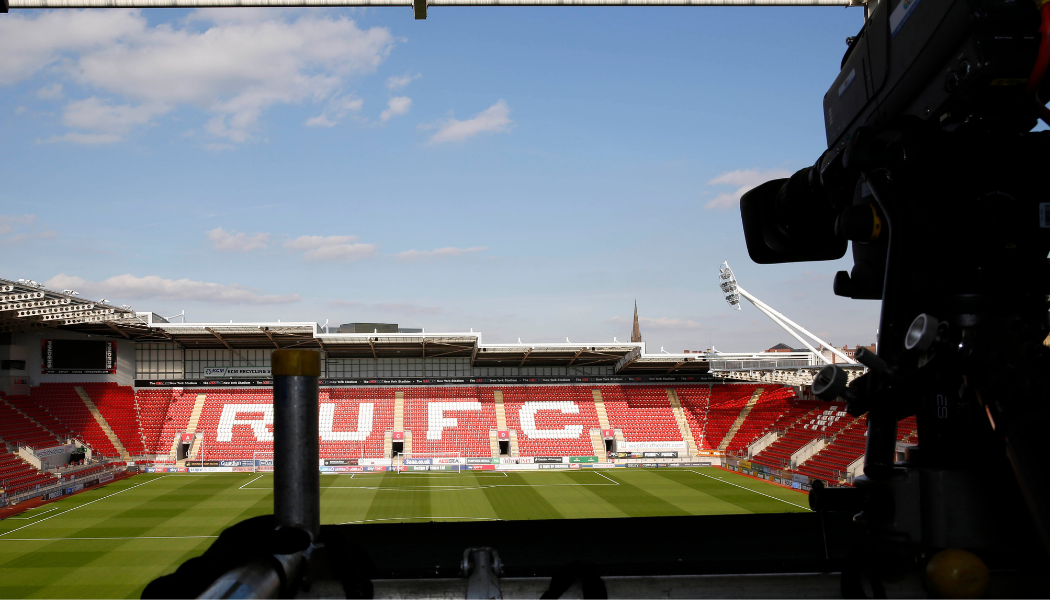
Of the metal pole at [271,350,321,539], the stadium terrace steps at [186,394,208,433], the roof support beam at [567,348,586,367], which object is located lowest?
the stadium terrace steps at [186,394,208,433]

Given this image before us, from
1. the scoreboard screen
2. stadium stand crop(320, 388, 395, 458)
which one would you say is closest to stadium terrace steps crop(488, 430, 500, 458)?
stadium stand crop(320, 388, 395, 458)

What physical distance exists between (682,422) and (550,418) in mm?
7794

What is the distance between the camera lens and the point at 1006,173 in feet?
4.41

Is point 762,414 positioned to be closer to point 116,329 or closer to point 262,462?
point 262,462

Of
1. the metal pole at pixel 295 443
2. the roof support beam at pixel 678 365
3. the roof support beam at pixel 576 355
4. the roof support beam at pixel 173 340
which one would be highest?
the roof support beam at pixel 173 340

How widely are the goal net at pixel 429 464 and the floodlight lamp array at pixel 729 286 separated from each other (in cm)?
1847

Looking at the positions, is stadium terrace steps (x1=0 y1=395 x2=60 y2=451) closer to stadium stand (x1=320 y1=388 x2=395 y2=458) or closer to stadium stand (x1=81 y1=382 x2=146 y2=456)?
stadium stand (x1=81 y1=382 x2=146 y2=456)

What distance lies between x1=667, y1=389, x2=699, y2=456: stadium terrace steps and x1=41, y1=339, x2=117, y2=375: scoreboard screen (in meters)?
32.3

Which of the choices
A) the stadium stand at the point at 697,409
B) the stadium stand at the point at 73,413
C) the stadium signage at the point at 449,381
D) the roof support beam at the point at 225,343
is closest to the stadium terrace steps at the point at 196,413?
the stadium signage at the point at 449,381

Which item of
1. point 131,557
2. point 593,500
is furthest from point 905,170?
point 593,500

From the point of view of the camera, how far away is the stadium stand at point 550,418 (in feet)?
112

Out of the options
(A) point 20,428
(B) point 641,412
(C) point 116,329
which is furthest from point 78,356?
(B) point 641,412

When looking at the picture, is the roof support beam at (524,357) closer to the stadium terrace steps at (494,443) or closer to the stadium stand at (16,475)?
the stadium terrace steps at (494,443)

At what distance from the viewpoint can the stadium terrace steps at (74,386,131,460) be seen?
103 ft
